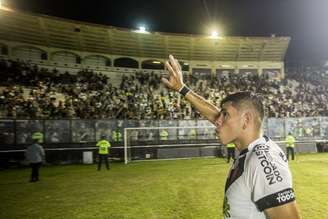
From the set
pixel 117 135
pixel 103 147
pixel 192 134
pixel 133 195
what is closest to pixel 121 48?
pixel 117 135

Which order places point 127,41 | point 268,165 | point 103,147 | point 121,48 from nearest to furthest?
point 268,165 < point 103,147 < point 127,41 < point 121,48

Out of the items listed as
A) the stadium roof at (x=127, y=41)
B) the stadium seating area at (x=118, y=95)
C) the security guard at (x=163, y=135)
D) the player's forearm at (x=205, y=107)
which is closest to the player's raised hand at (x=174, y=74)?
the player's forearm at (x=205, y=107)

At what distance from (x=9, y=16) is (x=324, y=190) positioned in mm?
31568

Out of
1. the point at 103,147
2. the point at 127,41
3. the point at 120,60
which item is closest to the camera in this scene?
the point at 103,147

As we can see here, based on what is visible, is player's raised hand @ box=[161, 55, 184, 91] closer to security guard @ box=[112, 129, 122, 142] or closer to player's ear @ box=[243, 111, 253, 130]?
player's ear @ box=[243, 111, 253, 130]

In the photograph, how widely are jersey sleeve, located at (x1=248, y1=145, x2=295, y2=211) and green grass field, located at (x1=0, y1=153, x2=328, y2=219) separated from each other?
8.05 m

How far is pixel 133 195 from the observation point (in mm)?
13438

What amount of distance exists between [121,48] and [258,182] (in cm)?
4235

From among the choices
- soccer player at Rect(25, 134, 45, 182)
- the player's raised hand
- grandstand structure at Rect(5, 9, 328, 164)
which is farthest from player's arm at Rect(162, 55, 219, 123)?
grandstand structure at Rect(5, 9, 328, 164)

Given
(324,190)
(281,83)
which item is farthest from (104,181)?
(281,83)

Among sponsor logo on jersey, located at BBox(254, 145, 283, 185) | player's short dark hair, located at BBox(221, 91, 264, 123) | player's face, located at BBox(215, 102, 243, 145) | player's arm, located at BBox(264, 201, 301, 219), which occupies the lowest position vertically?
player's arm, located at BBox(264, 201, 301, 219)

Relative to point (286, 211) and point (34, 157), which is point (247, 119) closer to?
point (286, 211)

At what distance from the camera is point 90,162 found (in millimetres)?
27266

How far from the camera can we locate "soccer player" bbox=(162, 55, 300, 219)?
2230mm
